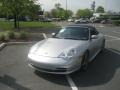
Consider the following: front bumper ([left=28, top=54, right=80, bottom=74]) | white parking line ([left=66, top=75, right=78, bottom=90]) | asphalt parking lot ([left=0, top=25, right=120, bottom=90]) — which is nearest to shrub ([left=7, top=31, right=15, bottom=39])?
asphalt parking lot ([left=0, top=25, right=120, bottom=90])

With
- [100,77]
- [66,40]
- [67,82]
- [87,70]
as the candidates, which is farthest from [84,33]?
[67,82]

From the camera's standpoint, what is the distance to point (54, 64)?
605 cm

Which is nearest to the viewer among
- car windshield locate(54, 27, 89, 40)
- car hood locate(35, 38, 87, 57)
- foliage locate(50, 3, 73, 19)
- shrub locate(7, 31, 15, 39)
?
car hood locate(35, 38, 87, 57)

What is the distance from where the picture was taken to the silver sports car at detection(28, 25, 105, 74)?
Result: 20.1ft

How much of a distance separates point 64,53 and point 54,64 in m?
0.51

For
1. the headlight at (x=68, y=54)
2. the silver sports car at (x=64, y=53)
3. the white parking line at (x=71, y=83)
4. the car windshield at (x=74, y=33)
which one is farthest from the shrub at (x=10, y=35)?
the white parking line at (x=71, y=83)

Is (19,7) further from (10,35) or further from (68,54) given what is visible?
(68,54)

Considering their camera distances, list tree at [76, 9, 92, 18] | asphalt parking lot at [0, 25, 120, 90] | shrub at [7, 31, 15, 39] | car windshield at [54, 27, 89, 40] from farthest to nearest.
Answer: tree at [76, 9, 92, 18], shrub at [7, 31, 15, 39], car windshield at [54, 27, 89, 40], asphalt parking lot at [0, 25, 120, 90]

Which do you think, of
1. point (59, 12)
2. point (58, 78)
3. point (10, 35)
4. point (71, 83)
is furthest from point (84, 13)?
point (71, 83)

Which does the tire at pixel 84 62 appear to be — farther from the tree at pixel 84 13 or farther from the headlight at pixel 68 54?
the tree at pixel 84 13

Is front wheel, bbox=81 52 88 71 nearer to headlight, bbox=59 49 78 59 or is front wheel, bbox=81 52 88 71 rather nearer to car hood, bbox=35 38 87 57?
car hood, bbox=35 38 87 57

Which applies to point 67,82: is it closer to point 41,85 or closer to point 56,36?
point 41,85

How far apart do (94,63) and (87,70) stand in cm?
102

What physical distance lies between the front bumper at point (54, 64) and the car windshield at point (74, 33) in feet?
5.18
